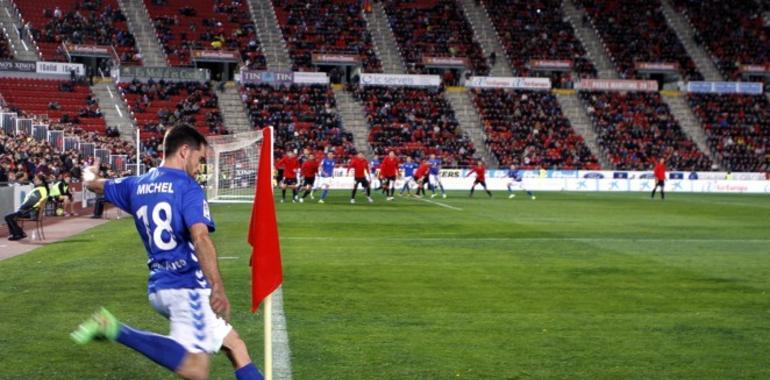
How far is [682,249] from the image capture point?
1755cm

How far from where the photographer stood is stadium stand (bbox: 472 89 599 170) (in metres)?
56.1

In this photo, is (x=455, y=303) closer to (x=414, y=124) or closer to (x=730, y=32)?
(x=414, y=124)

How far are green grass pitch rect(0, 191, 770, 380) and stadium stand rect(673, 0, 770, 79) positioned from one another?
51991 millimetres

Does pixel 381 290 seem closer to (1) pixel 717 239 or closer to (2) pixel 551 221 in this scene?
(1) pixel 717 239

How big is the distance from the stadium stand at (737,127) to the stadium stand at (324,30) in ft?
75.9

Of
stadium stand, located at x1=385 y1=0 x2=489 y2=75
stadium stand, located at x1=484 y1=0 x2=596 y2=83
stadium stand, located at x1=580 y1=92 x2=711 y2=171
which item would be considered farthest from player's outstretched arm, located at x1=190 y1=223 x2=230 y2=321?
stadium stand, located at x1=484 y1=0 x2=596 y2=83

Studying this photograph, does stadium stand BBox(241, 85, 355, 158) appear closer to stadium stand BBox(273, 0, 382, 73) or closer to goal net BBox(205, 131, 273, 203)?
stadium stand BBox(273, 0, 382, 73)

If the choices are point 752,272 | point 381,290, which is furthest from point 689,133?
point 381,290

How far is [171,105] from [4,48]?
1017cm

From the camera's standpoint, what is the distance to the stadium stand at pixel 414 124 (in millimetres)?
55406

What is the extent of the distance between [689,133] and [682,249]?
156 feet

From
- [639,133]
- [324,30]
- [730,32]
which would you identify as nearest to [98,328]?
[639,133]

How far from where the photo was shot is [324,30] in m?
65.1

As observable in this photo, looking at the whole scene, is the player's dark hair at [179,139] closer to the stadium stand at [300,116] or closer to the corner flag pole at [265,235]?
the corner flag pole at [265,235]
